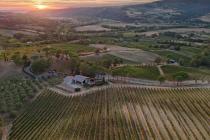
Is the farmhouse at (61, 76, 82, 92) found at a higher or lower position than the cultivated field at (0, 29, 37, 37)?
higher

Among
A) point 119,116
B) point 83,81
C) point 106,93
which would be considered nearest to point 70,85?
point 83,81

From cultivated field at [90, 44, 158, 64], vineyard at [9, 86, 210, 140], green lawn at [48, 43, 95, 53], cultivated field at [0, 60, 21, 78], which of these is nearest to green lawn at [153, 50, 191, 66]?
cultivated field at [90, 44, 158, 64]

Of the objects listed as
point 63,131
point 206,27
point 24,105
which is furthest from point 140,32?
point 63,131

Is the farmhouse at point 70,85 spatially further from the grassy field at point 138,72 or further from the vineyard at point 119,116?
the grassy field at point 138,72

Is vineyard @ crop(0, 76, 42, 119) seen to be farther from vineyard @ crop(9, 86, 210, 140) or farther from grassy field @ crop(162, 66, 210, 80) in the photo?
grassy field @ crop(162, 66, 210, 80)

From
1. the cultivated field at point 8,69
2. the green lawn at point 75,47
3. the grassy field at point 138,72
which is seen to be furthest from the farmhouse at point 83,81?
the green lawn at point 75,47
